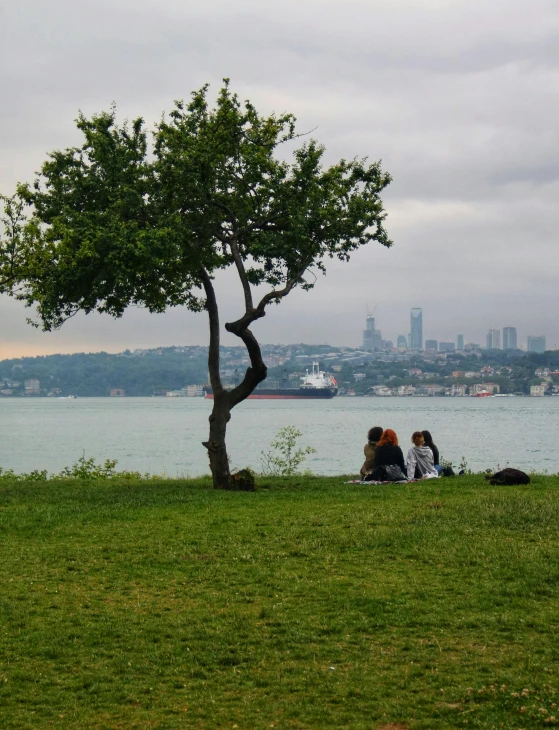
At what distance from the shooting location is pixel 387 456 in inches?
715

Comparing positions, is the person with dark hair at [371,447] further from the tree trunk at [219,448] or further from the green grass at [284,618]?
the green grass at [284,618]

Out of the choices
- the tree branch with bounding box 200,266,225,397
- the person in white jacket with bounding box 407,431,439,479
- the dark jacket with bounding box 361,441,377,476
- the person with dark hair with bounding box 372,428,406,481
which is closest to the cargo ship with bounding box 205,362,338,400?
the tree branch with bounding box 200,266,225,397

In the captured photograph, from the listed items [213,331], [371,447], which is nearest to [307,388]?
[213,331]

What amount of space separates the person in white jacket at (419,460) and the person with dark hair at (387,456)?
46 cm

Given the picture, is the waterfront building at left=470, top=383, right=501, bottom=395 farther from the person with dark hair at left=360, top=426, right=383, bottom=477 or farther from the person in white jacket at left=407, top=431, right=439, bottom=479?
the person with dark hair at left=360, top=426, right=383, bottom=477

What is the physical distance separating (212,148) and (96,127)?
2.64 metres

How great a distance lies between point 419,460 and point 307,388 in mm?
141253

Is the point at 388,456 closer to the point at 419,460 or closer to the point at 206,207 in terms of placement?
the point at 419,460

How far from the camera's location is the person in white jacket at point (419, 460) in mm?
18672

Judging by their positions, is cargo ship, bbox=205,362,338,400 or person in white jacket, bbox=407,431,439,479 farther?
cargo ship, bbox=205,362,338,400

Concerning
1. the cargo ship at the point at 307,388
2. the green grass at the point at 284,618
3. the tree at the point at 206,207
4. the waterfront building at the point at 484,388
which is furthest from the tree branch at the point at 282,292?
the waterfront building at the point at 484,388

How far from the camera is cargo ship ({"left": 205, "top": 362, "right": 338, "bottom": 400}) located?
523ft

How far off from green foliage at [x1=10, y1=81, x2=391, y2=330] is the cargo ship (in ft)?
456

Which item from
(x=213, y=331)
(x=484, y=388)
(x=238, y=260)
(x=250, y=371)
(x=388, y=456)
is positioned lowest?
(x=484, y=388)
